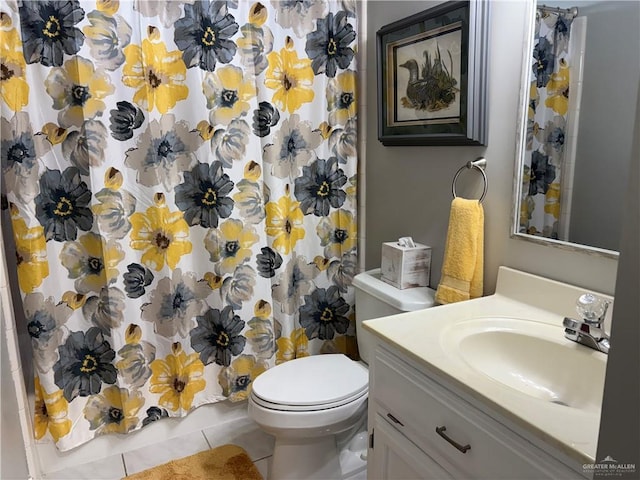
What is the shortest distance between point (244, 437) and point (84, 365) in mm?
766

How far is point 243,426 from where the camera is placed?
219cm

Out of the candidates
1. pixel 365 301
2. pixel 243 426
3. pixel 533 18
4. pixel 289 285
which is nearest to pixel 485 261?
pixel 365 301

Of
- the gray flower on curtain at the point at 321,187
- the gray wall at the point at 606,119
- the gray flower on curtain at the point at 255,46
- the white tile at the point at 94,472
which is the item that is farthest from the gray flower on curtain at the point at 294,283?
the gray wall at the point at 606,119

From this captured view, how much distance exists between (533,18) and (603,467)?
1269 millimetres

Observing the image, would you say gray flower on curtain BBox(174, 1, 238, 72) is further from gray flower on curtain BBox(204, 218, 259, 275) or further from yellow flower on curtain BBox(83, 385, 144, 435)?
yellow flower on curtain BBox(83, 385, 144, 435)

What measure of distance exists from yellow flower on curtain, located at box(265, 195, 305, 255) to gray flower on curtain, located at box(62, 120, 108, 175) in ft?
2.27

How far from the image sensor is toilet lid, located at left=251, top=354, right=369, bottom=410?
1620 millimetres

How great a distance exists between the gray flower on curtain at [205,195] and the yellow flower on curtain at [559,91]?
120 centimetres

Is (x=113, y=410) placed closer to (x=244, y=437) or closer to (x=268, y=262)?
(x=244, y=437)

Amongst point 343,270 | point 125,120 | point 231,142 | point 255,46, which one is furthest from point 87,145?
point 343,270

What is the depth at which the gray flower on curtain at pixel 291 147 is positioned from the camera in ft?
6.59

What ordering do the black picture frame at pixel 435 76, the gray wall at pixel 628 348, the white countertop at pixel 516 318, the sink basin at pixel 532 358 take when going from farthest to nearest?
the black picture frame at pixel 435 76 < the sink basin at pixel 532 358 < the white countertop at pixel 516 318 < the gray wall at pixel 628 348

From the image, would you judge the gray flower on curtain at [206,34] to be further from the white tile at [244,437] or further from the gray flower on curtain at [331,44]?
the white tile at [244,437]

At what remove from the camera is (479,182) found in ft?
5.21
